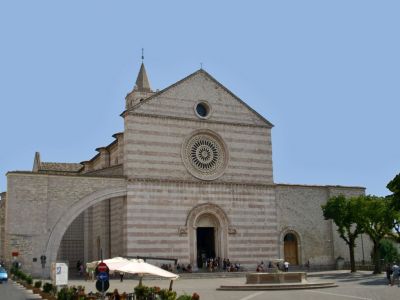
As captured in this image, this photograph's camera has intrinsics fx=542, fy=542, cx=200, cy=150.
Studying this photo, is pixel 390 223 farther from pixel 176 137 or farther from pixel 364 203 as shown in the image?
pixel 176 137

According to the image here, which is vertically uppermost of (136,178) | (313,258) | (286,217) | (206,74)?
(206,74)

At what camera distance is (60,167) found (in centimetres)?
5341

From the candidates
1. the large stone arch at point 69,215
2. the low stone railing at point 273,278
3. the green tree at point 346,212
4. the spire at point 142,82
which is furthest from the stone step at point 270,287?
the spire at point 142,82

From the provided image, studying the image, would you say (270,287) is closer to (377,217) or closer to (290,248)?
(377,217)

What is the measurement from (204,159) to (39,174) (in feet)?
39.3

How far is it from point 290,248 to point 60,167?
24.2 metres

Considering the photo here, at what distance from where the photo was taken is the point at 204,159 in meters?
39.9

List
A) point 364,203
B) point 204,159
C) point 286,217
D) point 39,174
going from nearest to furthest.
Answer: point 39,174, point 364,203, point 204,159, point 286,217

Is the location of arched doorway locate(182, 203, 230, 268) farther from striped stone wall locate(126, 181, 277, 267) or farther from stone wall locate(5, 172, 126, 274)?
stone wall locate(5, 172, 126, 274)

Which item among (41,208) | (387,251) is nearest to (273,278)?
(41,208)

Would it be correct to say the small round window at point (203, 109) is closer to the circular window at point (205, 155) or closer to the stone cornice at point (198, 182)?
the circular window at point (205, 155)

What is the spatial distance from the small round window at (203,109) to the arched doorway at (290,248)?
11562 millimetres

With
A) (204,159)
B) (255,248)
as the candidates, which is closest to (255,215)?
(255,248)

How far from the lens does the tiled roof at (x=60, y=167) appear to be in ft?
171
